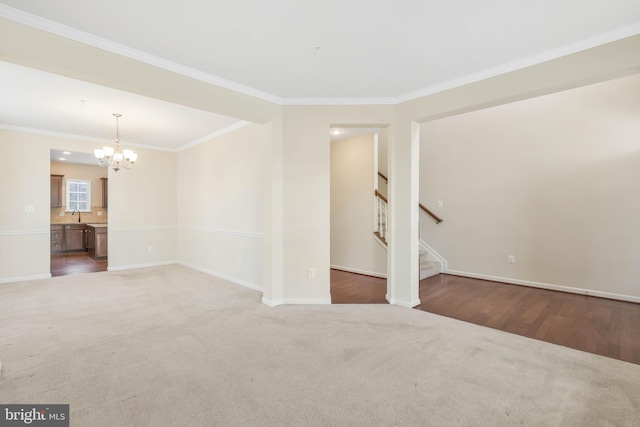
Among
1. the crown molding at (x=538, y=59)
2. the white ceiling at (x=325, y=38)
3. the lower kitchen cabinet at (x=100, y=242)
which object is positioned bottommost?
the lower kitchen cabinet at (x=100, y=242)

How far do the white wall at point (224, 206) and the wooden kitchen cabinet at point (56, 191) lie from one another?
13.6 ft

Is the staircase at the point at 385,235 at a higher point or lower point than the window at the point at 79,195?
lower

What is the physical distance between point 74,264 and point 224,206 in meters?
4.36

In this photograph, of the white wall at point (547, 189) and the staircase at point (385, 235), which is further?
the staircase at point (385, 235)

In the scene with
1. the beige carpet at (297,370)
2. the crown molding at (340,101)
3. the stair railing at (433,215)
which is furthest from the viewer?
the stair railing at (433,215)

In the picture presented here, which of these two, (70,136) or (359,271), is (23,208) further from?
(359,271)

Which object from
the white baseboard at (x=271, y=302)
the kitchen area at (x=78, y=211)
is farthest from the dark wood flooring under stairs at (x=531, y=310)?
the kitchen area at (x=78, y=211)

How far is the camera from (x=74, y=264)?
6.70 metres

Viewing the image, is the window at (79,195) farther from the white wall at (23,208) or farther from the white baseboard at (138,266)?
the white baseboard at (138,266)

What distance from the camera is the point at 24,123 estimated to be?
4781 millimetres

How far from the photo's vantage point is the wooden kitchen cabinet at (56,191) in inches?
311

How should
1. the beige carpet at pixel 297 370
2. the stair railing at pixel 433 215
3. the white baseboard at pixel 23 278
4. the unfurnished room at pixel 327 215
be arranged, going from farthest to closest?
the stair railing at pixel 433 215
the white baseboard at pixel 23 278
the unfurnished room at pixel 327 215
the beige carpet at pixel 297 370

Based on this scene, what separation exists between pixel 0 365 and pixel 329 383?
2516 millimetres

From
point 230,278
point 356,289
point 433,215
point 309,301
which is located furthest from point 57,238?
point 433,215
